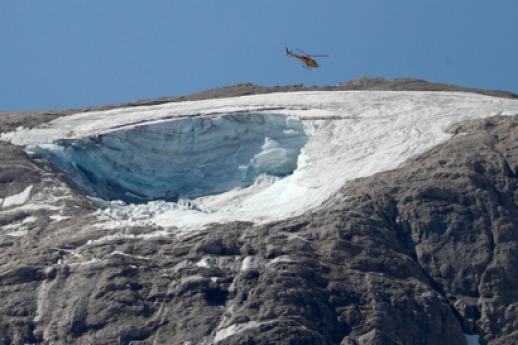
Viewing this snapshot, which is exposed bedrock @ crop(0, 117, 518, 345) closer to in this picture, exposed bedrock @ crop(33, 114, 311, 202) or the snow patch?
the snow patch

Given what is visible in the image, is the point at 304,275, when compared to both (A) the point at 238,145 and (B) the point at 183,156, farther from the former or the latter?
(B) the point at 183,156

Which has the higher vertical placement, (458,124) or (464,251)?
(458,124)

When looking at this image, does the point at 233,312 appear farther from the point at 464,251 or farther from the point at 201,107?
the point at 201,107

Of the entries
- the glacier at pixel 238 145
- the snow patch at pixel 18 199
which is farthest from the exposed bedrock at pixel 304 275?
the glacier at pixel 238 145

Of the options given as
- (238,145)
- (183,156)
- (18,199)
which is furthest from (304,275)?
(183,156)

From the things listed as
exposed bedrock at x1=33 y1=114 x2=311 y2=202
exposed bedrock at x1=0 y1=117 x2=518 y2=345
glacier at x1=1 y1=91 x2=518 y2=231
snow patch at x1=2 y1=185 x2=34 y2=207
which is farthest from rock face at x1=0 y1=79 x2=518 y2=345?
exposed bedrock at x1=33 y1=114 x2=311 y2=202

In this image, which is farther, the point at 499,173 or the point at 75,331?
the point at 499,173

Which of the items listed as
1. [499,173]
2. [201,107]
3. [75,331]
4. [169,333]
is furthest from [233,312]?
[201,107]
